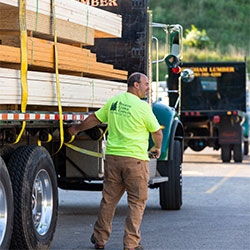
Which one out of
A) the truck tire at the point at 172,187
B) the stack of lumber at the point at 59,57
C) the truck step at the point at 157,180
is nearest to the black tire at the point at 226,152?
the truck tire at the point at 172,187

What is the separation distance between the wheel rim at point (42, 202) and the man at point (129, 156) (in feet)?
1.75

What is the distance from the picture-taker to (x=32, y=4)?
25.7 feet

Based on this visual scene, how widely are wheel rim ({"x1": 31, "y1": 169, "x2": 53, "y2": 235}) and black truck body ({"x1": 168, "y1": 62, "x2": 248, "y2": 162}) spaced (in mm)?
15529

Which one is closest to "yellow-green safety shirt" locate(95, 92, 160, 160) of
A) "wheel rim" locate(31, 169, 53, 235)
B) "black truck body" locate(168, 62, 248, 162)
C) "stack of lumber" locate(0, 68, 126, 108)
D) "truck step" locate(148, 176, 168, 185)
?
"stack of lumber" locate(0, 68, 126, 108)

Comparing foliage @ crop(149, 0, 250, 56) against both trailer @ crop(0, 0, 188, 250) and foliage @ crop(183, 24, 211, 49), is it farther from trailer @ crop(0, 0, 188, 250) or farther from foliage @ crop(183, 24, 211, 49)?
trailer @ crop(0, 0, 188, 250)

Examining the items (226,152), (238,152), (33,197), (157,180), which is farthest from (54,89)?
(226,152)

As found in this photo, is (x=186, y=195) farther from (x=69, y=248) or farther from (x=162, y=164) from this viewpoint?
(x=69, y=248)

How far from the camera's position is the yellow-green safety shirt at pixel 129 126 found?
8.00m

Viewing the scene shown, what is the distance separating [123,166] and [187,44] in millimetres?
47704

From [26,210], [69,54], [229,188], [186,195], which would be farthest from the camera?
[229,188]

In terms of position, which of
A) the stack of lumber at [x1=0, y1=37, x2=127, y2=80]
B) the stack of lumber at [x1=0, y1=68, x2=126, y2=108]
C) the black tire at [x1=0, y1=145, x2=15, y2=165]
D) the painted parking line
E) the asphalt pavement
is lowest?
the painted parking line

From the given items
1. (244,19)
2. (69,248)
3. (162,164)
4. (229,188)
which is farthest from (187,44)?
(69,248)

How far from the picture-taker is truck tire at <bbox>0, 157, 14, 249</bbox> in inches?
274

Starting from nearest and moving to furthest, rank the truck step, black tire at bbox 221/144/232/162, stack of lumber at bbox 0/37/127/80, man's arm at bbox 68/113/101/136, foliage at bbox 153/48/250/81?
stack of lumber at bbox 0/37/127/80
man's arm at bbox 68/113/101/136
the truck step
black tire at bbox 221/144/232/162
foliage at bbox 153/48/250/81
